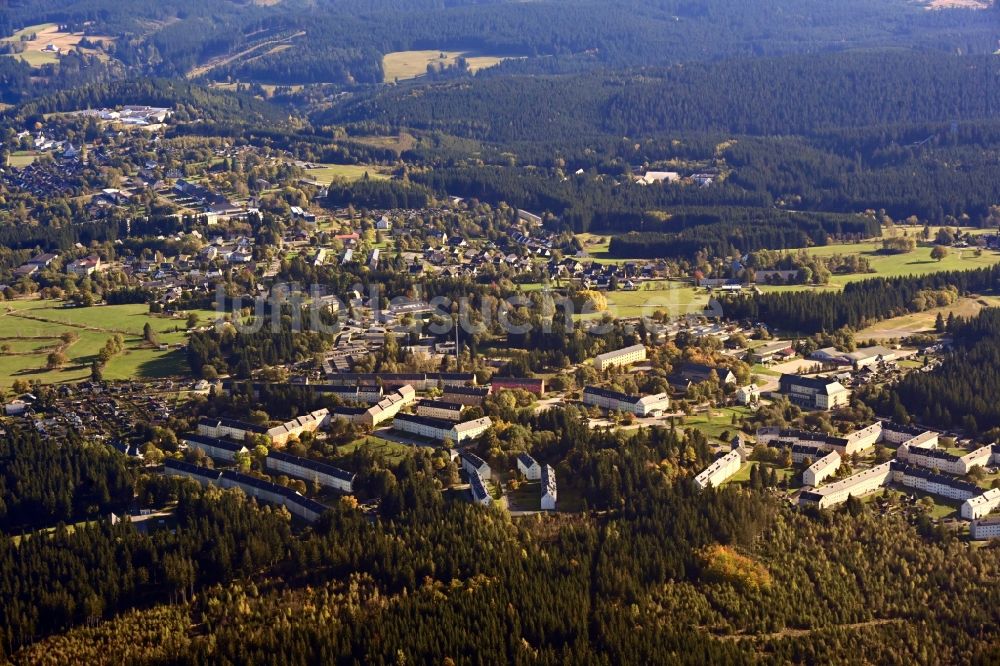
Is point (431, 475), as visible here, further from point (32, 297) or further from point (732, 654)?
point (32, 297)

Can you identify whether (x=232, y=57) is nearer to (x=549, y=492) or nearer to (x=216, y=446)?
(x=216, y=446)

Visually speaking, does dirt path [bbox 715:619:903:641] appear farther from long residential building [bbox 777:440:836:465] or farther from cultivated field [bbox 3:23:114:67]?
cultivated field [bbox 3:23:114:67]

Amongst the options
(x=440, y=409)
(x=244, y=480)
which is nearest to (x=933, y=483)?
(x=440, y=409)

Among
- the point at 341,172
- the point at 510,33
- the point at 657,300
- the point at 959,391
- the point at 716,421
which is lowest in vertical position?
the point at 657,300

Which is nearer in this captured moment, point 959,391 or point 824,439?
point 824,439

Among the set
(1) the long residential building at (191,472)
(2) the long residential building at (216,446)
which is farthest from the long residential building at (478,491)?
(2) the long residential building at (216,446)

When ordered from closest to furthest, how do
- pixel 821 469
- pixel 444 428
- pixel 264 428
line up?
pixel 821 469, pixel 444 428, pixel 264 428

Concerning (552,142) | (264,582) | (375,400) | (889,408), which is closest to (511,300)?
(375,400)
